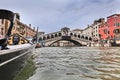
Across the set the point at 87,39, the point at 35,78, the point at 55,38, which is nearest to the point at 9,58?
the point at 35,78

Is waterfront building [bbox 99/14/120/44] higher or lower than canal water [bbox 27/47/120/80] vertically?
higher

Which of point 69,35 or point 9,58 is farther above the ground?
point 69,35

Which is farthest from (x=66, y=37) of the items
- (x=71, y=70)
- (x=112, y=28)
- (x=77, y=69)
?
(x=71, y=70)

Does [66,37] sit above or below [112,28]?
below

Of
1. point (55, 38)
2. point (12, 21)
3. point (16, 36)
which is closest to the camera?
point (12, 21)

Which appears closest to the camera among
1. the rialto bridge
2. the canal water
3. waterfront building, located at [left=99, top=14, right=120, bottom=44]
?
the canal water

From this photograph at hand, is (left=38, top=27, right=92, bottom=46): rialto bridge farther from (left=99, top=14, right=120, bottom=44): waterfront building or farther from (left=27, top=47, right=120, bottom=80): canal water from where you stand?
(left=27, top=47, right=120, bottom=80): canal water

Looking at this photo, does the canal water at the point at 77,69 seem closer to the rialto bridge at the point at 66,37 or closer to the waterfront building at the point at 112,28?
the waterfront building at the point at 112,28

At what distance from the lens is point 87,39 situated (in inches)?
3275

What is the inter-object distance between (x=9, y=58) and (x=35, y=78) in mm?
1846

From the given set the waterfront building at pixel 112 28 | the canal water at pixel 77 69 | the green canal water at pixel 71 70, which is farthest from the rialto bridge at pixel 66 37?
the green canal water at pixel 71 70

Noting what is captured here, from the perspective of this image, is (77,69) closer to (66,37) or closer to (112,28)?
(112,28)

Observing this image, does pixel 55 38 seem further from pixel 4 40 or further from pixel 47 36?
pixel 4 40

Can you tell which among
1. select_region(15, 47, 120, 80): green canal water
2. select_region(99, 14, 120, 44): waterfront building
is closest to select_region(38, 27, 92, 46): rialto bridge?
select_region(99, 14, 120, 44): waterfront building
